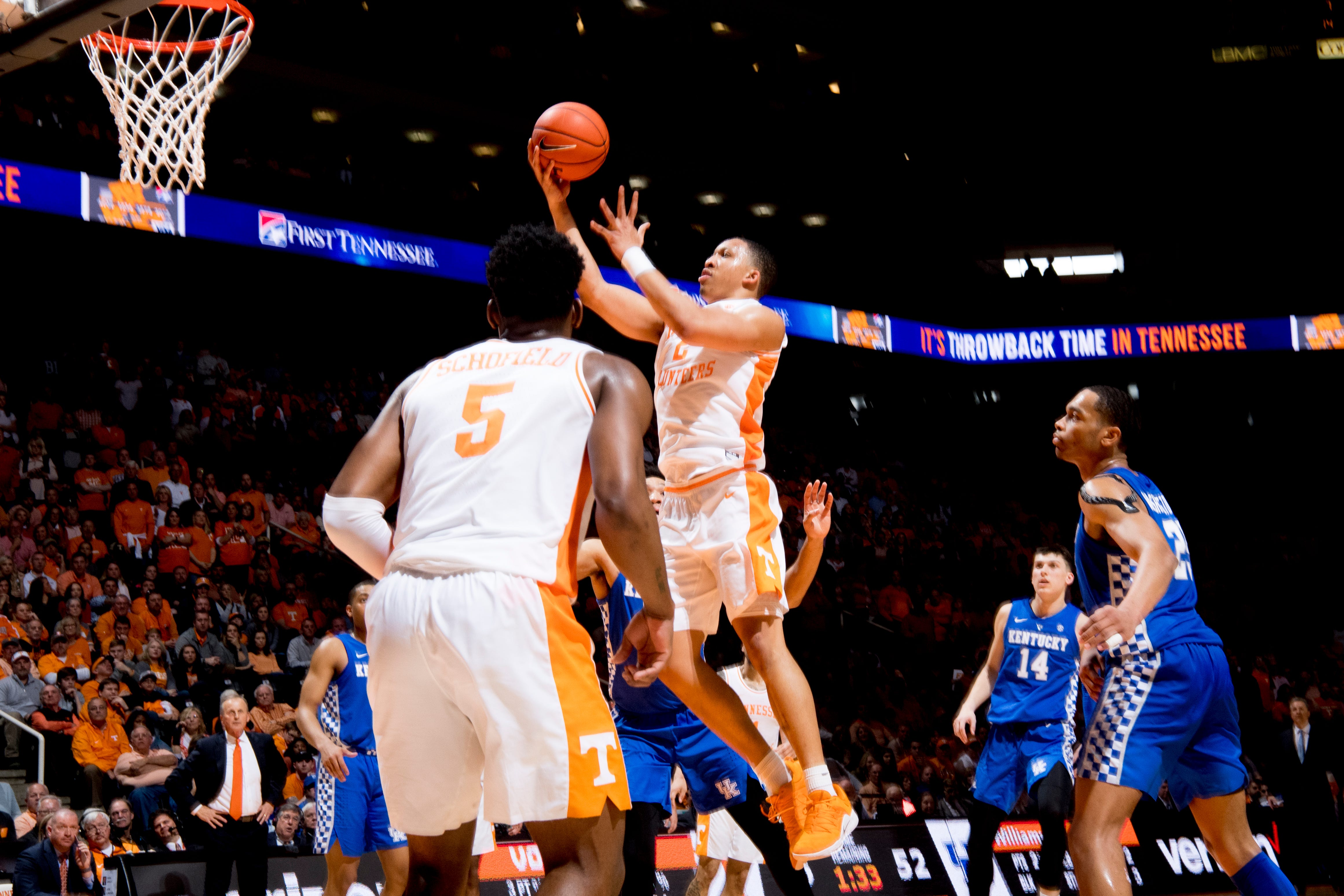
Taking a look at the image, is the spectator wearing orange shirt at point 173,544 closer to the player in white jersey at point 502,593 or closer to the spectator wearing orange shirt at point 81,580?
the spectator wearing orange shirt at point 81,580

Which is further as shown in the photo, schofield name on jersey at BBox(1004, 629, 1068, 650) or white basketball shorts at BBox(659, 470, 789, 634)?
schofield name on jersey at BBox(1004, 629, 1068, 650)

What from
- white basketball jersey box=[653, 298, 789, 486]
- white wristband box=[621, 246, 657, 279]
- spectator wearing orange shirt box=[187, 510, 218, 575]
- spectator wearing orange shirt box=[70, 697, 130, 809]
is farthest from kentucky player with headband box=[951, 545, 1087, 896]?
spectator wearing orange shirt box=[187, 510, 218, 575]

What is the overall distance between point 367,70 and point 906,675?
11306 millimetres

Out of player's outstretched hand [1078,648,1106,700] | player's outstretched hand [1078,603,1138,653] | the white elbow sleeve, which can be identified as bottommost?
player's outstretched hand [1078,648,1106,700]

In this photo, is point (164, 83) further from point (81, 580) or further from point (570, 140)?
point (81, 580)

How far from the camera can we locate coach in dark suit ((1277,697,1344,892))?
35.1 feet

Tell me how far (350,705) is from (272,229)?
367 inches

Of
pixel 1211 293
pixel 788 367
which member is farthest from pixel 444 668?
pixel 1211 293

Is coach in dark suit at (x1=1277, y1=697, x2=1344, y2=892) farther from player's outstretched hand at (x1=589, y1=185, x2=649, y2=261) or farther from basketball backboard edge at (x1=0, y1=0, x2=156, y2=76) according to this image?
basketball backboard edge at (x1=0, y1=0, x2=156, y2=76)

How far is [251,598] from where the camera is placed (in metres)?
12.1

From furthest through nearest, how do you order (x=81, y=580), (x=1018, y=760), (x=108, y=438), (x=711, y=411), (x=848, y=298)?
1. (x=848, y=298)
2. (x=108, y=438)
3. (x=81, y=580)
4. (x=1018, y=760)
5. (x=711, y=411)

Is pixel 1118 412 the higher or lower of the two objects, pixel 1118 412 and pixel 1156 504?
the higher

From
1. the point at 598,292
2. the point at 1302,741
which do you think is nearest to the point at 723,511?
the point at 598,292

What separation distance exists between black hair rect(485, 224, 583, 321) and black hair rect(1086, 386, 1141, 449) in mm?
2556
